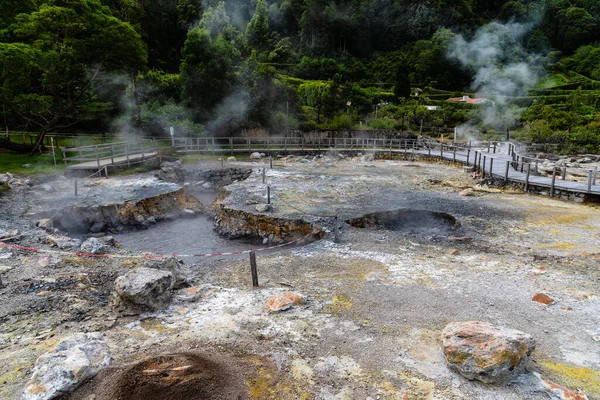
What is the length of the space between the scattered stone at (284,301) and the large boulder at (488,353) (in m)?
2.59

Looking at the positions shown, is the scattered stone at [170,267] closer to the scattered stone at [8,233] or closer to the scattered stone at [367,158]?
the scattered stone at [8,233]

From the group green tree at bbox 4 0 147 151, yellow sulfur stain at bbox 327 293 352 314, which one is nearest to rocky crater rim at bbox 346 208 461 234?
yellow sulfur stain at bbox 327 293 352 314

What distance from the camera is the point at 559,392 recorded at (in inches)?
178

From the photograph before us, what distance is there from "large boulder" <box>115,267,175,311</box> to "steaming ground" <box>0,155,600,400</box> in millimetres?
226

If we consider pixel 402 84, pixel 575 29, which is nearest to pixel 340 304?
pixel 402 84

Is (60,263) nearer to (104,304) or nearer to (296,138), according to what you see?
(104,304)

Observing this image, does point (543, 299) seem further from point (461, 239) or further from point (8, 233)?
point (8, 233)

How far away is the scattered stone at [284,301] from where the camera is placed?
21.6 ft

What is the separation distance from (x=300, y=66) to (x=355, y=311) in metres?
48.3

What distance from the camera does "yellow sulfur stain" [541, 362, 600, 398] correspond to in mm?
4645

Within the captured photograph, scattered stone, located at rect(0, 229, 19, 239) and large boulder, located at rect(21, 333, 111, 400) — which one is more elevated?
scattered stone, located at rect(0, 229, 19, 239)

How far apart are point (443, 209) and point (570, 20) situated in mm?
69204

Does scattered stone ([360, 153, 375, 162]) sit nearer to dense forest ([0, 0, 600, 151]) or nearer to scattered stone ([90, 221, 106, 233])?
dense forest ([0, 0, 600, 151])

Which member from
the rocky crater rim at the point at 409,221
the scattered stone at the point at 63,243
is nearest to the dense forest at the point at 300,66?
the scattered stone at the point at 63,243
